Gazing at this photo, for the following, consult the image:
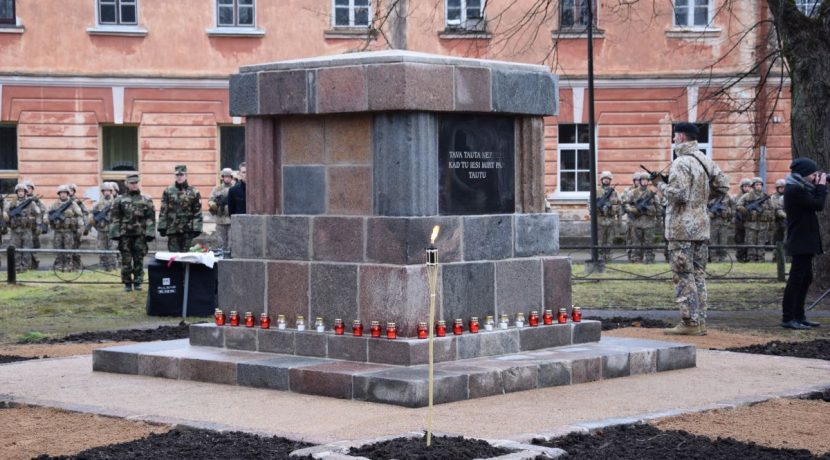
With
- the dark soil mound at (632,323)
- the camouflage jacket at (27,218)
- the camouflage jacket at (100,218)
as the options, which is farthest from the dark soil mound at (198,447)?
the camouflage jacket at (27,218)

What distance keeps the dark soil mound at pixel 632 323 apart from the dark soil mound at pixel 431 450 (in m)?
8.63

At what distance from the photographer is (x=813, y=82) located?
803 inches

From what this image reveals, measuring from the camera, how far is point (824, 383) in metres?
11.6

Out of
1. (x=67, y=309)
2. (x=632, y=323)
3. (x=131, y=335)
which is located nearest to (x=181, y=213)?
(x=67, y=309)

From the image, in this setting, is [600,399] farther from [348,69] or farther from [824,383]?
[348,69]

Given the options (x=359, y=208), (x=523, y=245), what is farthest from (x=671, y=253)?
(x=359, y=208)

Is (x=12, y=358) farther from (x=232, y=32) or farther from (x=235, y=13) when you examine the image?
(x=235, y=13)

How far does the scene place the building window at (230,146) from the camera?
3725cm

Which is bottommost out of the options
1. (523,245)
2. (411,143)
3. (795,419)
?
(795,419)

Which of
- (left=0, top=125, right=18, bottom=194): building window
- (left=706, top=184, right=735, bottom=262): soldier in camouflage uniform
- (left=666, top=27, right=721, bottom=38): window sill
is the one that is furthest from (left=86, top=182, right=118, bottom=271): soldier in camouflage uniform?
(left=666, top=27, right=721, bottom=38): window sill

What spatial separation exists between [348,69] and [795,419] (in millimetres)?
4510

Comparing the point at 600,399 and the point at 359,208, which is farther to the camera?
the point at 359,208

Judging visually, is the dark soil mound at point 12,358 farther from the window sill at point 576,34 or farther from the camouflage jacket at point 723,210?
the window sill at point 576,34

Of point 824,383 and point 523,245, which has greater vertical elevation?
point 523,245
